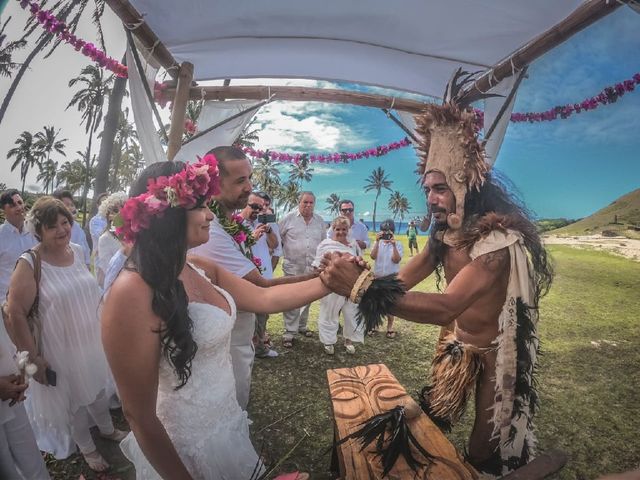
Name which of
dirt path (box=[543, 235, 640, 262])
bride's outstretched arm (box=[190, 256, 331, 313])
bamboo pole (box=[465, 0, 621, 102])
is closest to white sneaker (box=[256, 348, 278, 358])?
bride's outstretched arm (box=[190, 256, 331, 313])

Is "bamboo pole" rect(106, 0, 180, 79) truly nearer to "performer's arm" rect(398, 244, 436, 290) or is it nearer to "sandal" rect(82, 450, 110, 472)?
"performer's arm" rect(398, 244, 436, 290)

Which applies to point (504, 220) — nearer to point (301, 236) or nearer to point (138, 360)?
point (138, 360)

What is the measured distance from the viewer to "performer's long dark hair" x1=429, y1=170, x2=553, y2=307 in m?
2.43

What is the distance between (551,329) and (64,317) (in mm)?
8554

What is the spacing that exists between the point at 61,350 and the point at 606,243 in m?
19.7

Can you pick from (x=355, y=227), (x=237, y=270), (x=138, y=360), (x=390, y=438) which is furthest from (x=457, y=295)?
(x=355, y=227)

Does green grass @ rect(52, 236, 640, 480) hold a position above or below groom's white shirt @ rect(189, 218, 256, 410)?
below

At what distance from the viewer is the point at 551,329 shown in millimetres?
7207

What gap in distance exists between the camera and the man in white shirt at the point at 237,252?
2.65 metres

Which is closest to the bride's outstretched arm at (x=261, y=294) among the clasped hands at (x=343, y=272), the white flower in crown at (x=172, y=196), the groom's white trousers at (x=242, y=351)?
Result: the clasped hands at (x=343, y=272)

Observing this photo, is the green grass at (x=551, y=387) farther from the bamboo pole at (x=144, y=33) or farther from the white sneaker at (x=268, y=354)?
the bamboo pole at (x=144, y=33)

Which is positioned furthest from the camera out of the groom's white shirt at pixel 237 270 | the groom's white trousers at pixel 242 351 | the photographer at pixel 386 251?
the photographer at pixel 386 251

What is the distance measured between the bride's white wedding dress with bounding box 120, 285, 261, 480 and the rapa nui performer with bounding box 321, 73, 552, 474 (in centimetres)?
90

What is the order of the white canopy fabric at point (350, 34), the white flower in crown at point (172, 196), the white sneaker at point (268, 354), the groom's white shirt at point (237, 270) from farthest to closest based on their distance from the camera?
the white sneaker at point (268, 354), the white canopy fabric at point (350, 34), the groom's white shirt at point (237, 270), the white flower in crown at point (172, 196)
